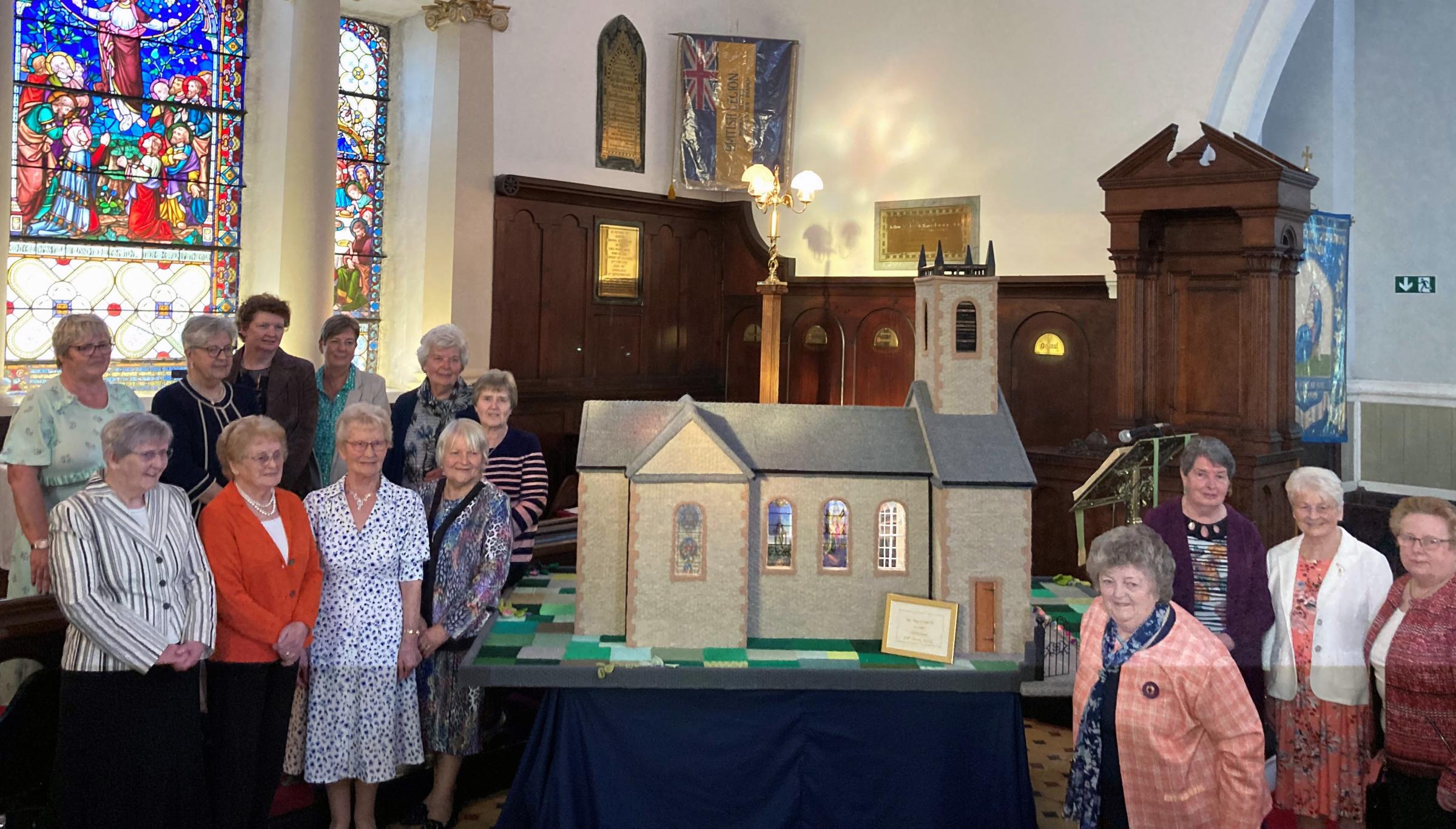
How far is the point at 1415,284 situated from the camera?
29.3 ft

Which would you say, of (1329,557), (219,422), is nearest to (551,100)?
(219,422)

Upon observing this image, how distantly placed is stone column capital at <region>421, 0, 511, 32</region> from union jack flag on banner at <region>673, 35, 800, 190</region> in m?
1.78

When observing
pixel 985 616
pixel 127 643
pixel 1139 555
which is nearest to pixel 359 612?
pixel 127 643

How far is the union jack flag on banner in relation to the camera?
31.2 ft

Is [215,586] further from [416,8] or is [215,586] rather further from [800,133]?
[800,133]

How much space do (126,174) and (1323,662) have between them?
23.0 ft

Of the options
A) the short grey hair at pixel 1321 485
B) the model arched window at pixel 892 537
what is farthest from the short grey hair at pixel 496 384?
the short grey hair at pixel 1321 485

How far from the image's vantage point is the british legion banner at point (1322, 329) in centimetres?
769

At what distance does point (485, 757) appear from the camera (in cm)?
451

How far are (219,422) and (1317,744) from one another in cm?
384

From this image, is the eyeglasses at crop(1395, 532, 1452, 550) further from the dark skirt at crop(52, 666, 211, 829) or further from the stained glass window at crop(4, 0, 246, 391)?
the stained glass window at crop(4, 0, 246, 391)

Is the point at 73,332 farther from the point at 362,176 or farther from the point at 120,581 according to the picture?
the point at 362,176

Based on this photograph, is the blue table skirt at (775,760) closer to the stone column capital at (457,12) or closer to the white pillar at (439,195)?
the white pillar at (439,195)

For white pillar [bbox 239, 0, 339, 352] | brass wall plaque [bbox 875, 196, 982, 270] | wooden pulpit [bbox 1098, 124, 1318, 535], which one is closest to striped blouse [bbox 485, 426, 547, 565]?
white pillar [bbox 239, 0, 339, 352]
